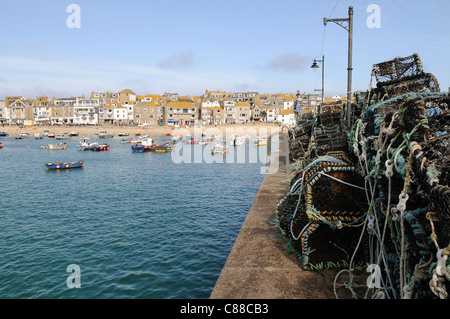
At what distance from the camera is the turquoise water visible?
31.7 ft

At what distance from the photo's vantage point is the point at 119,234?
13984 millimetres

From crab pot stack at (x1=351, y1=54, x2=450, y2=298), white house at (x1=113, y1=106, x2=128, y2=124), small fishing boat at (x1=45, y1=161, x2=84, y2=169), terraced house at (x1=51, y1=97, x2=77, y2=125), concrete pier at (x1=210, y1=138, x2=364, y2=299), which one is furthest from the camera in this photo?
terraced house at (x1=51, y1=97, x2=77, y2=125)

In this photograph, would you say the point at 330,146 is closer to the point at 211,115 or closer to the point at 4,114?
the point at 211,115

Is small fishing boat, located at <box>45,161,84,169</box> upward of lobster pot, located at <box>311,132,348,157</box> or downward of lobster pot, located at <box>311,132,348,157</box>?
downward

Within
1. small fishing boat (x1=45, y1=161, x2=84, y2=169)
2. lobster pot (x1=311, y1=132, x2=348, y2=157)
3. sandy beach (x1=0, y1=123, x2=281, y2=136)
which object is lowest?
small fishing boat (x1=45, y1=161, x2=84, y2=169)

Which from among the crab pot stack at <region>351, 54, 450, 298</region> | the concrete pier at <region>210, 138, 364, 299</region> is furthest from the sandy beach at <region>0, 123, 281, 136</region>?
the crab pot stack at <region>351, 54, 450, 298</region>

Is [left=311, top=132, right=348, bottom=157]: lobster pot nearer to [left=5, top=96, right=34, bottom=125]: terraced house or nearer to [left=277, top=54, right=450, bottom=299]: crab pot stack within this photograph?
[left=277, top=54, right=450, bottom=299]: crab pot stack

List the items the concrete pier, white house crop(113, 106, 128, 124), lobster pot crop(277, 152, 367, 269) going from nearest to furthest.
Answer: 1. the concrete pier
2. lobster pot crop(277, 152, 367, 269)
3. white house crop(113, 106, 128, 124)

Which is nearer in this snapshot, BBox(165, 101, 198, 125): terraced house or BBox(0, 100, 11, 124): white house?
BBox(165, 101, 198, 125): terraced house

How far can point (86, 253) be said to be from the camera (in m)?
12.0

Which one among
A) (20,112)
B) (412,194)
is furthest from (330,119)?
(20,112)

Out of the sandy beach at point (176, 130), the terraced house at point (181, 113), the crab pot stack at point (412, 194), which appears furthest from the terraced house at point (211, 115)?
the crab pot stack at point (412, 194)
